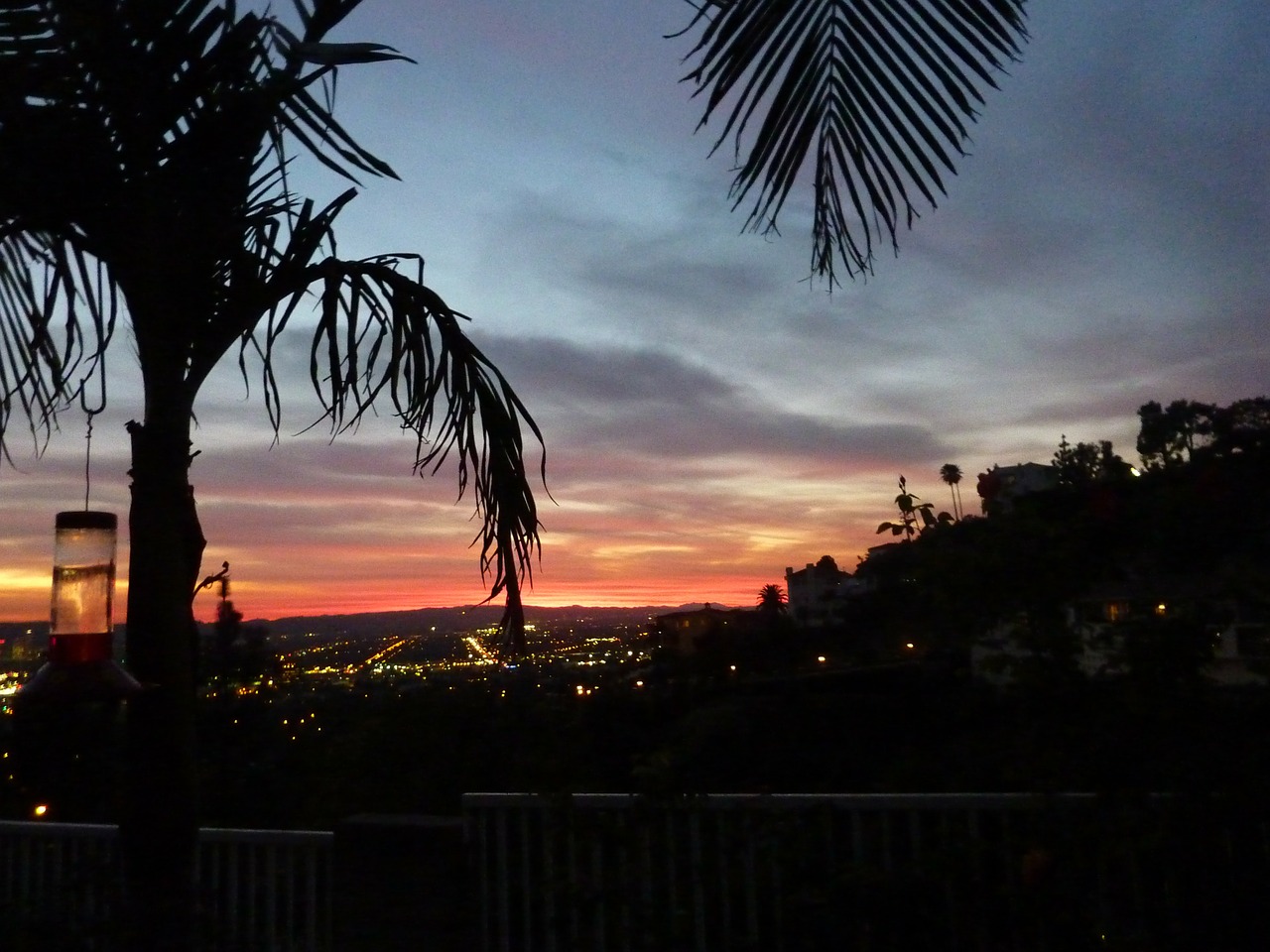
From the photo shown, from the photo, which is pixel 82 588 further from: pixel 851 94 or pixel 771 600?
pixel 771 600

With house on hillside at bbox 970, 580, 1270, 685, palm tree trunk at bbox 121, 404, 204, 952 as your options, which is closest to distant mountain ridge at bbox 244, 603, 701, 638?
palm tree trunk at bbox 121, 404, 204, 952

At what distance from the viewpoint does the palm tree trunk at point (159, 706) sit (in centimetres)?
301

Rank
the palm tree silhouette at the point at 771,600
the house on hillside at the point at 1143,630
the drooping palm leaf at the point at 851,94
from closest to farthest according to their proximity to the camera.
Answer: the drooping palm leaf at the point at 851,94 → the house on hillside at the point at 1143,630 → the palm tree silhouette at the point at 771,600

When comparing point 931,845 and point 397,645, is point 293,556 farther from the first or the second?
point 931,845

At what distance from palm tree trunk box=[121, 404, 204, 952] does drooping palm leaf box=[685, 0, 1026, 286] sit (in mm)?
1855

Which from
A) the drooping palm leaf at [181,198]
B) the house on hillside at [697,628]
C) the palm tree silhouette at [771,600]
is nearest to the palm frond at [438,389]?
the drooping palm leaf at [181,198]

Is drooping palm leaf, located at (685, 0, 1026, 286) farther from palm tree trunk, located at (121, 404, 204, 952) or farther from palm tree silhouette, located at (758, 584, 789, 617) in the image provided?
palm tree silhouette, located at (758, 584, 789, 617)

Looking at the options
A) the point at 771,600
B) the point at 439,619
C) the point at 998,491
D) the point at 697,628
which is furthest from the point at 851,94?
the point at 771,600

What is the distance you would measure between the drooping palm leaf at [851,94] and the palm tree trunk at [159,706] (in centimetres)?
185

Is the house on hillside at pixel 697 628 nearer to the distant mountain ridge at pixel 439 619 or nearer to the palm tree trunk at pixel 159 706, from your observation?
the distant mountain ridge at pixel 439 619

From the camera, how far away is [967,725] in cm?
674

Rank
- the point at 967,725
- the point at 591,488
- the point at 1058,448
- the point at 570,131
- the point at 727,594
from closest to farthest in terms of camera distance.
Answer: the point at 570,131 → the point at 591,488 → the point at 967,725 → the point at 1058,448 → the point at 727,594

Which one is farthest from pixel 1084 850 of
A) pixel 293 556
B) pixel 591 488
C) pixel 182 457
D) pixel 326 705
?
pixel 326 705

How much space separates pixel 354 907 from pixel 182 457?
207 cm
